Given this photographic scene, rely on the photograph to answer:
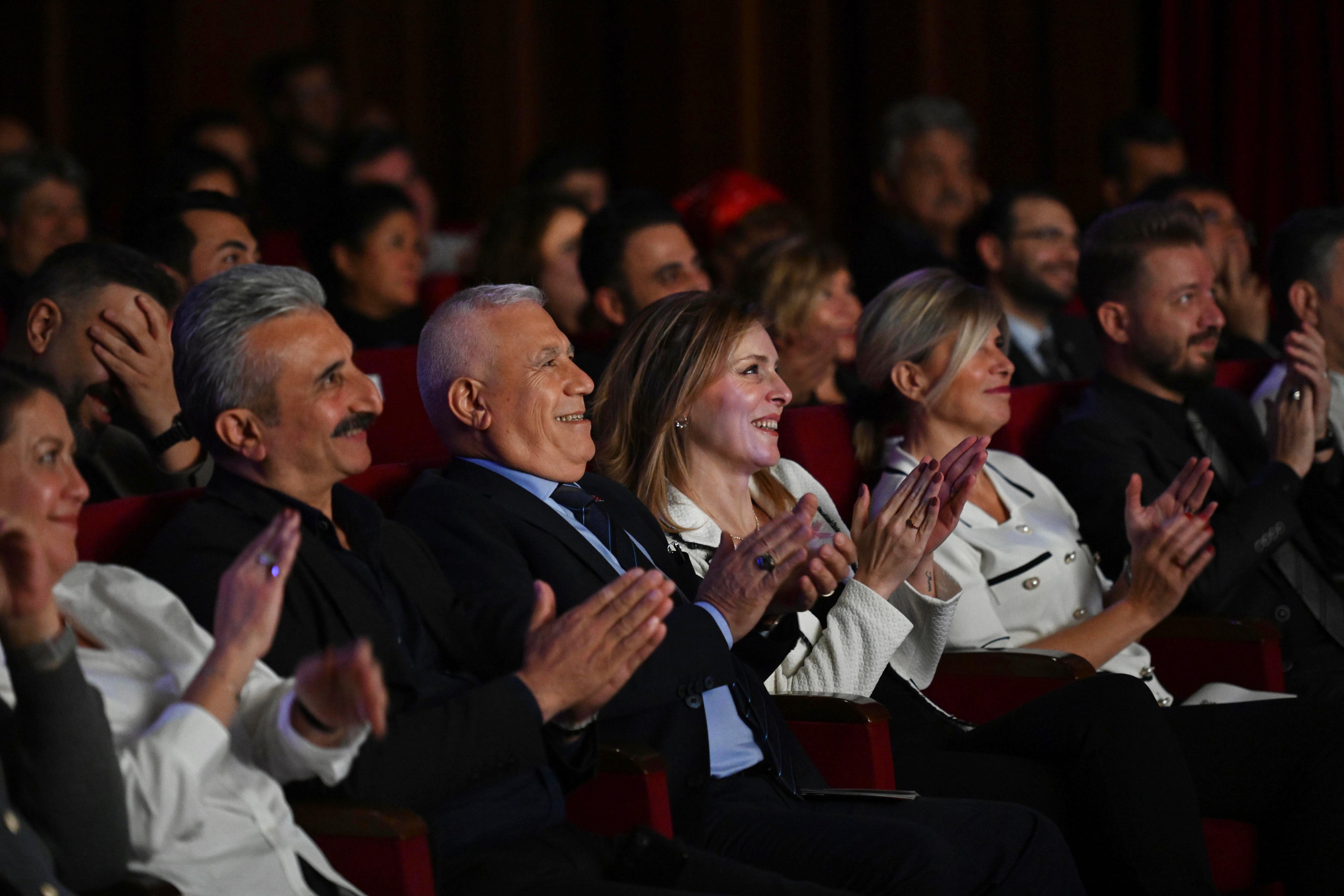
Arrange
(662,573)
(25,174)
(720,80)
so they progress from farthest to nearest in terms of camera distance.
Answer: (720,80)
(25,174)
(662,573)

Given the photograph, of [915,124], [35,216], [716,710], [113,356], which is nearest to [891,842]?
[716,710]

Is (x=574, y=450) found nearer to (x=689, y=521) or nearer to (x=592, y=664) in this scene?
(x=689, y=521)

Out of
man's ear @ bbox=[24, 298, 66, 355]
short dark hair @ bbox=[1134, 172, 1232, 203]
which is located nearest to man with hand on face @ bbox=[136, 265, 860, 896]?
man's ear @ bbox=[24, 298, 66, 355]

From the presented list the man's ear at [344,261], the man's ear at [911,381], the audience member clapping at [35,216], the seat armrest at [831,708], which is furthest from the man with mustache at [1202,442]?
the audience member clapping at [35,216]

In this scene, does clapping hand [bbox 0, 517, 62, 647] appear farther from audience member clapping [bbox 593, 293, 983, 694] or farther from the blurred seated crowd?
audience member clapping [bbox 593, 293, 983, 694]

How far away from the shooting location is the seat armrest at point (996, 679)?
7.62ft

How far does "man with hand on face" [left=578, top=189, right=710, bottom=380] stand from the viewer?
11.7 ft

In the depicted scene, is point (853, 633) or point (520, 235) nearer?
point (853, 633)

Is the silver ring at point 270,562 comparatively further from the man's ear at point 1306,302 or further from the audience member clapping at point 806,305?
the man's ear at point 1306,302

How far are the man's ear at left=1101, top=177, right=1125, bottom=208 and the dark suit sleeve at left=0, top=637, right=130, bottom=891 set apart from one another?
4364mm

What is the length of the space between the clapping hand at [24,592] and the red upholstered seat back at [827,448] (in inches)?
56.8

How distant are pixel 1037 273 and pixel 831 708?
233 centimetres

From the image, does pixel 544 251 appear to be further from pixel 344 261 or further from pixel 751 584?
pixel 751 584

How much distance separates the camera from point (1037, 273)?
4133 millimetres
